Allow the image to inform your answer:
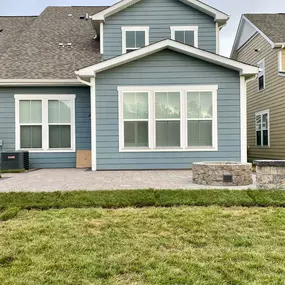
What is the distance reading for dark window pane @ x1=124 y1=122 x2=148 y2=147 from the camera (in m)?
9.57

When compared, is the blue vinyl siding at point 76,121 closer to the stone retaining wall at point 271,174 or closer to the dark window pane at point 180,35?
the dark window pane at point 180,35

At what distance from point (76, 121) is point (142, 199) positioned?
20.3 ft

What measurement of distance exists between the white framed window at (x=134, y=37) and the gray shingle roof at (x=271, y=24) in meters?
5.47

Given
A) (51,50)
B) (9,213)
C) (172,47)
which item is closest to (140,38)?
(172,47)

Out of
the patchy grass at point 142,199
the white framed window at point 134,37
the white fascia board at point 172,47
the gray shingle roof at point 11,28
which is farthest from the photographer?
the gray shingle roof at point 11,28

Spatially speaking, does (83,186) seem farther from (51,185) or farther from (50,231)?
(50,231)

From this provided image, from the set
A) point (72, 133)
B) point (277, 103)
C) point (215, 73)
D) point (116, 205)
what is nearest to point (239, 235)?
point (116, 205)

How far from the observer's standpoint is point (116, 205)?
201 inches

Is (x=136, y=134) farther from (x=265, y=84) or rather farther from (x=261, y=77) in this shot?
(x=261, y=77)

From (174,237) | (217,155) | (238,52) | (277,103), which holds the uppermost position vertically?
(238,52)

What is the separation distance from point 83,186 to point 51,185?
77 cm

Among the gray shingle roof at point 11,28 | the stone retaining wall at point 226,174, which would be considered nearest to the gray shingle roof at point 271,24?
the stone retaining wall at point 226,174

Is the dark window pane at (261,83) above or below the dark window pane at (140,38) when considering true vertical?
below

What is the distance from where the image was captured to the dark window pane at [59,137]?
10.7 m
